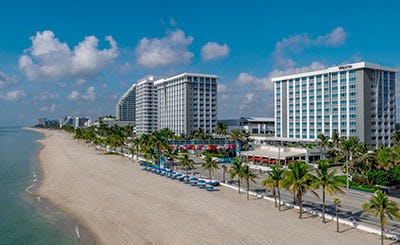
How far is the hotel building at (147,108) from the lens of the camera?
Answer: 188m

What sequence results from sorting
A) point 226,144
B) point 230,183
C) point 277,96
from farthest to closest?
1. point 277,96
2. point 226,144
3. point 230,183

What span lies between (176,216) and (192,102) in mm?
118988

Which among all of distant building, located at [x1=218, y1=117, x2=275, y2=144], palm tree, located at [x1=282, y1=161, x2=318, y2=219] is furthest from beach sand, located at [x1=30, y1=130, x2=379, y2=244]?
distant building, located at [x1=218, y1=117, x2=275, y2=144]

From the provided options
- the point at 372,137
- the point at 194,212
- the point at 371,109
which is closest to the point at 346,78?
the point at 371,109

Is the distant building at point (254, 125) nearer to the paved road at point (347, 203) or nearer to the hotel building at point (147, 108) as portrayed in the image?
the hotel building at point (147, 108)

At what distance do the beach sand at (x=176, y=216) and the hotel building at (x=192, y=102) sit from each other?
9277 centimetres

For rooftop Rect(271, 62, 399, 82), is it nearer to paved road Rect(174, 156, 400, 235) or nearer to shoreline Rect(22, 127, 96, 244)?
paved road Rect(174, 156, 400, 235)

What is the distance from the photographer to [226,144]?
103m

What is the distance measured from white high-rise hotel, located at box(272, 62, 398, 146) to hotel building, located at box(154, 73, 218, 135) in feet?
152

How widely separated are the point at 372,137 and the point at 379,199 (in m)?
86.4

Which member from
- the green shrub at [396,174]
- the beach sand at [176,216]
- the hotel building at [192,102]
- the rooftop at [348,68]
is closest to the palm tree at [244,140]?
the rooftop at [348,68]

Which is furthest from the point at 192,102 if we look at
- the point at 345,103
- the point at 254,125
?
the point at 345,103

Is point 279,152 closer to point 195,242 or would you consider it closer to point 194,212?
point 194,212

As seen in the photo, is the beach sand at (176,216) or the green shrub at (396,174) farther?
the green shrub at (396,174)
